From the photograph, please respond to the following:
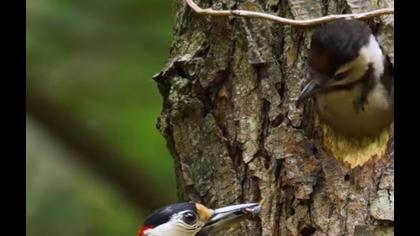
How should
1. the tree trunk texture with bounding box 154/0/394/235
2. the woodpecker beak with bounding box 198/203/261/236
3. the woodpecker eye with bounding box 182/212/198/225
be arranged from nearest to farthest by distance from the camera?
the tree trunk texture with bounding box 154/0/394/235 → the woodpecker beak with bounding box 198/203/261/236 → the woodpecker eye with bounding box 182/212/198/225

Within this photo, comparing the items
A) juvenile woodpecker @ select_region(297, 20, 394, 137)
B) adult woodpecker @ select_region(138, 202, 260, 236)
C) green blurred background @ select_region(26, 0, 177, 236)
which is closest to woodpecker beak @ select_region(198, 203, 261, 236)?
adult woodpecker @ select_region(138, 202, 260, 236)

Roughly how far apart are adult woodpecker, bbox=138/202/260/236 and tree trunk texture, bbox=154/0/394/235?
0.16 feet

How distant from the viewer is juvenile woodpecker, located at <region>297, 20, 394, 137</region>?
3045 mm

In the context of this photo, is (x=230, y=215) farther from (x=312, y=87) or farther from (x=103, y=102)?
(x=103, y=102)

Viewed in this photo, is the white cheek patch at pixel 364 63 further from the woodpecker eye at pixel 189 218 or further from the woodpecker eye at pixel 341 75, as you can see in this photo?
the woodpecker eye at pixel 189 218

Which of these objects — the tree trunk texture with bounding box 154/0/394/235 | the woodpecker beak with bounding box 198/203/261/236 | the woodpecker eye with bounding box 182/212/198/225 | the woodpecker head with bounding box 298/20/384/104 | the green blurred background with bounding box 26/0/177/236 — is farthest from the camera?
the green blurred background with bounding box 26/0/177/236

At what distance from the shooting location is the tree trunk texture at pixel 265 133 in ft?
10.4

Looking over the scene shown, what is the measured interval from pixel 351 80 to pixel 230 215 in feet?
2.01

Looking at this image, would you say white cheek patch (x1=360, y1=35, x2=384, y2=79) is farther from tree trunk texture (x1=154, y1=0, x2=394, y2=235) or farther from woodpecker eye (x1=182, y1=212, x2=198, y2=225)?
woodpecker eye (x1=182, y1=212, x2=198, y2=225)

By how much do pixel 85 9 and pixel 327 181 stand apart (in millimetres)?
2349

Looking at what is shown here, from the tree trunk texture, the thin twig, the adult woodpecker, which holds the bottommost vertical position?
the adult woodpecker

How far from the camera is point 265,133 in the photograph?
335 cm

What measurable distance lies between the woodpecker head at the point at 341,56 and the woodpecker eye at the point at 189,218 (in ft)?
2.10
